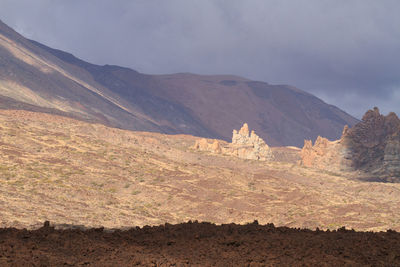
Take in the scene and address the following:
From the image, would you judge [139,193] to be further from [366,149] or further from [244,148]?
[366,149]

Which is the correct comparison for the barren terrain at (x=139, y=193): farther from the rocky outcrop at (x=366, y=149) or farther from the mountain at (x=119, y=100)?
the mountain at (x=119, y=100)

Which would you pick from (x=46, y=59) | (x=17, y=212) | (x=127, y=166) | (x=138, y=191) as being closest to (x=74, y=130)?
(x=127, y=166)

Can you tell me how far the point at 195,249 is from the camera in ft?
36.6

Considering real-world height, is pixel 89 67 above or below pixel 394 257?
above

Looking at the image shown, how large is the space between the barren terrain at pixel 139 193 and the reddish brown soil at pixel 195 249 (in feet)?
26.5

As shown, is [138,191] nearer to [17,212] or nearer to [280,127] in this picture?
[17,212]

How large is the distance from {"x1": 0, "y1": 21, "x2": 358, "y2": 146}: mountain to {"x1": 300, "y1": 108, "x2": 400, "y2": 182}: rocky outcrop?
1921 inches

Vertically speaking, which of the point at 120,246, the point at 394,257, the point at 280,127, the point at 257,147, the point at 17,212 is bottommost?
the point at 17,212

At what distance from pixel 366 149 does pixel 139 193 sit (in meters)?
52.0

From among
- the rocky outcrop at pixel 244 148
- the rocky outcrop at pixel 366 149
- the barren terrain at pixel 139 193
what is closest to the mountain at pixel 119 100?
the rocky outcrop at pixel 244 148

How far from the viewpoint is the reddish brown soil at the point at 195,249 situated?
937 cm

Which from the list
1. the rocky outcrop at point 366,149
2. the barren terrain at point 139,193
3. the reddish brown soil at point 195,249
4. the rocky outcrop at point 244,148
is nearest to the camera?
the reddish brown soil at point 195,249

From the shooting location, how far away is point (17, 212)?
23.1 m

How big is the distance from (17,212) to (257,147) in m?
59.8
